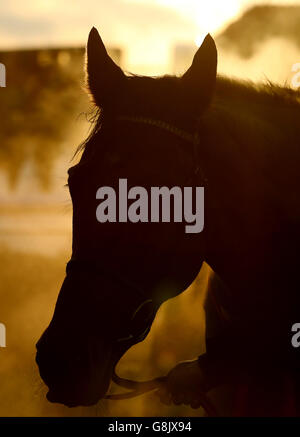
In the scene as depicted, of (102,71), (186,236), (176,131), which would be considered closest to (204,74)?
(176,131)

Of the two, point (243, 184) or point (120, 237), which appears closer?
point (120, 237)

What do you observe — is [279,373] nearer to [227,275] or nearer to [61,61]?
[227,275]

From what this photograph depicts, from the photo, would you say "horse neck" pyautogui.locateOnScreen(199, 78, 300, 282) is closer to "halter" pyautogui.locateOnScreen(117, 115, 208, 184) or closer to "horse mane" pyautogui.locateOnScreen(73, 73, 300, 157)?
"halter" pyautogui.locateOnScreen(117, 115, 208, 184)

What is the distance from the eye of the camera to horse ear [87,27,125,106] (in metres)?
1.98

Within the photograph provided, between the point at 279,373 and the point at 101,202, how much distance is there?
891mm

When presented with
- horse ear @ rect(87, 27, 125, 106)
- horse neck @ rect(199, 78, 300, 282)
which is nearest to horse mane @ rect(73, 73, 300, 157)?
horse neck @ rect(199, 78, 300, 282)

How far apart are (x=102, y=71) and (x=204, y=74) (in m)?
0.34

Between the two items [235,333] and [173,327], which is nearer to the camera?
[235,333]

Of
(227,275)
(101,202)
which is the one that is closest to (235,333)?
(227,275)

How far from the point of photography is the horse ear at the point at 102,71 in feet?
6.51

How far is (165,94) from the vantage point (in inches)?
77.2

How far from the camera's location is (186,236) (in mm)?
1965

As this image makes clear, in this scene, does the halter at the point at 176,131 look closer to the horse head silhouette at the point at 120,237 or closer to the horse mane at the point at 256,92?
the horse head silhouette at the point at 120,237

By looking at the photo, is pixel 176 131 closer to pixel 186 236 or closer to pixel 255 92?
pixel 186 236
